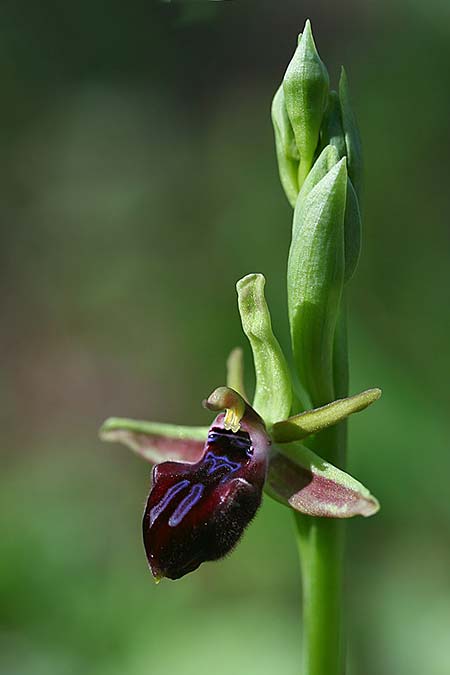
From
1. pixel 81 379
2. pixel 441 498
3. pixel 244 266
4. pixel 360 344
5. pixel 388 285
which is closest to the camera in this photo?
pixel 441 498

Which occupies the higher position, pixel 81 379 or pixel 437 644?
pixel 81 379

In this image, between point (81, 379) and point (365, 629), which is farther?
point (81, 379)

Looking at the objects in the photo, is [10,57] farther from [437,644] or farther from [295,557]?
[437,644]

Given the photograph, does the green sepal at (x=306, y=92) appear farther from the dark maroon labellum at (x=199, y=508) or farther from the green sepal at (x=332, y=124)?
the dark maroon labellum at (x=199, y=508)

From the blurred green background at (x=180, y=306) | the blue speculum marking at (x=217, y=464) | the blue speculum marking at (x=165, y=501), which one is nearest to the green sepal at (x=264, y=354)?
the blue speculum marking at (x=217, y=464)

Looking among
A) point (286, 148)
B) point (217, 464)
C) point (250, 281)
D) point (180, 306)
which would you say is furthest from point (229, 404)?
point (180, 306)

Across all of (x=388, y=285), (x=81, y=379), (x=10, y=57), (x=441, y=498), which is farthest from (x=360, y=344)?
(x=10, y=57)

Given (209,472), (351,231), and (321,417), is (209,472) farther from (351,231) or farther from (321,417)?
(351,231)
